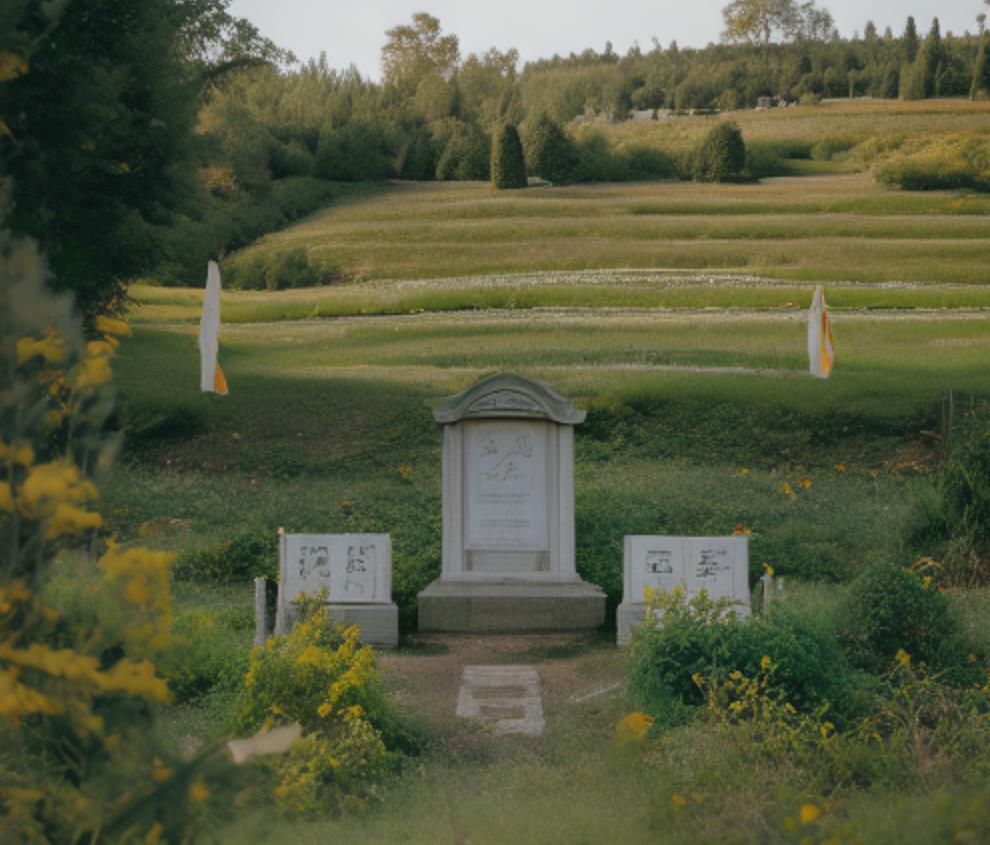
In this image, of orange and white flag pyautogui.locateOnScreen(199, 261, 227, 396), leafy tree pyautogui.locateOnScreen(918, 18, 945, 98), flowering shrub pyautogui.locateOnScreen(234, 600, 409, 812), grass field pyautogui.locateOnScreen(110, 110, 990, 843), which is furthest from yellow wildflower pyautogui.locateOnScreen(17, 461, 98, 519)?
leafy tree pyautogui.locateOnScreen(918, 18, 945, 98)

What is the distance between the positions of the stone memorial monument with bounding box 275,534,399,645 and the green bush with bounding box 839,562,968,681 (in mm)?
3970

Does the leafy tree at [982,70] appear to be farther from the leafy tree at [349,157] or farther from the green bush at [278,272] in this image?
the green bush at [278,272]

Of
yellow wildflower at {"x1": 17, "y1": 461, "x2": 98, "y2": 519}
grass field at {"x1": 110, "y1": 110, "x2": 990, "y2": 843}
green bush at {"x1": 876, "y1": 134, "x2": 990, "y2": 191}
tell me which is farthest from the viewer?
green bush at {"x1": 876, "y1": 134, "x2": 990, "y2": 191}

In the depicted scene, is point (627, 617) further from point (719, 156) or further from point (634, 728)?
point (719, 156)

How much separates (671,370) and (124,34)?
9.95 m

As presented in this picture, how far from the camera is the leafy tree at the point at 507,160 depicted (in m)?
43.1

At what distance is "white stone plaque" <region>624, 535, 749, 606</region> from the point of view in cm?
1177

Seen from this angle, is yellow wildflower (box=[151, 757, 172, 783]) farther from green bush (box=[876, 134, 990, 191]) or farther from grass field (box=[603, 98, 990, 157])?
grass field (box=[603, 98, 990, 157])

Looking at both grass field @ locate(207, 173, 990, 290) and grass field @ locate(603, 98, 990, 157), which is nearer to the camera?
grass field @ locate(207, 173, 990, 290)

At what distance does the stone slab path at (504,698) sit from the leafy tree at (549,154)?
3481 cm

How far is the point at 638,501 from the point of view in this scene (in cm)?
1585

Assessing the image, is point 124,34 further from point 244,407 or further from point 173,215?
point 244,407

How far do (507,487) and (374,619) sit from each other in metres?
1.87

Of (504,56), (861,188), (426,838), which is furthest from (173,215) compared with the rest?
(504,56)
